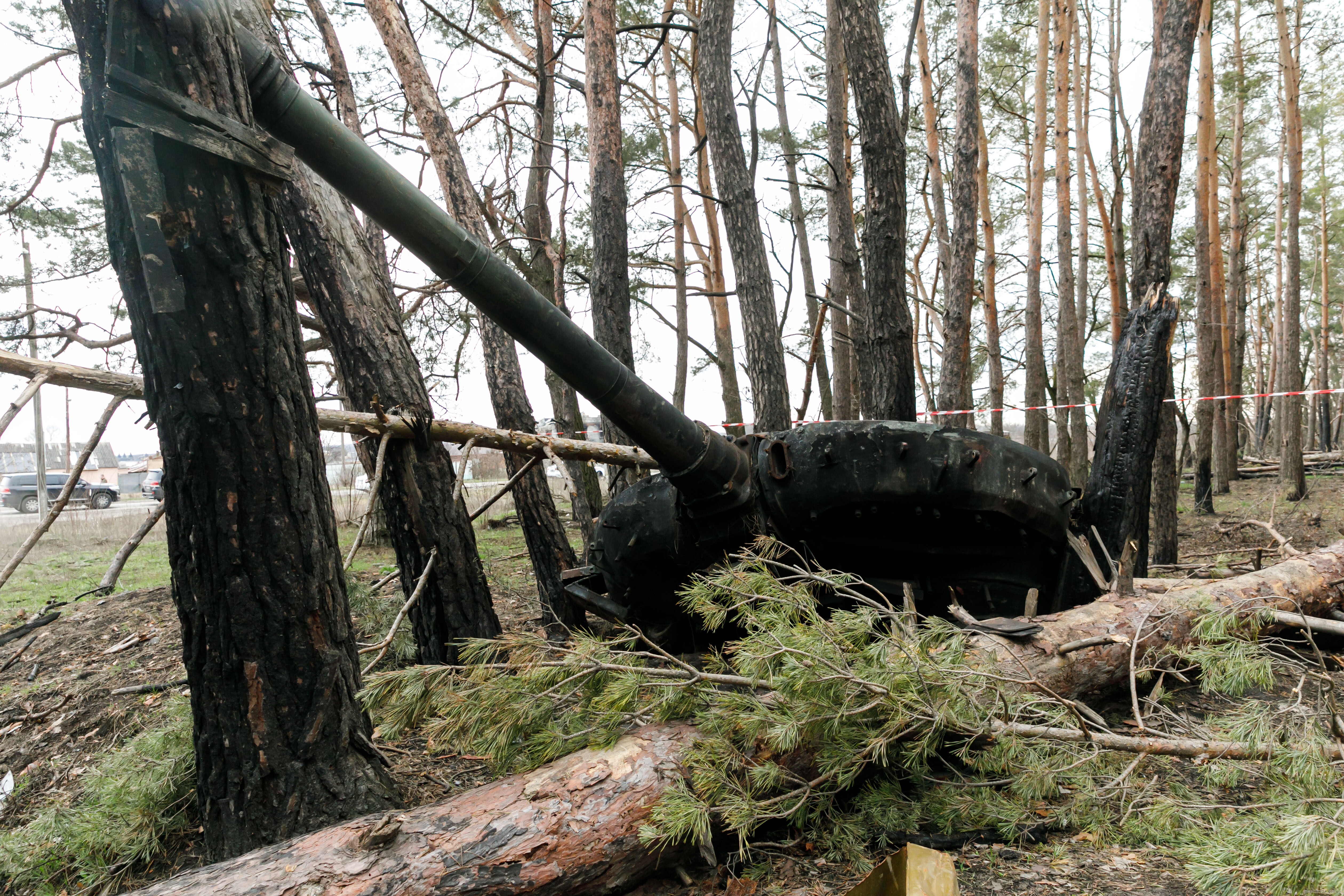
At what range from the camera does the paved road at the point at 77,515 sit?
11.4 metres

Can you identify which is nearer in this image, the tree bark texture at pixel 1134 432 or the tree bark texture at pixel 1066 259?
the tree bark texture at pixel 1134 432

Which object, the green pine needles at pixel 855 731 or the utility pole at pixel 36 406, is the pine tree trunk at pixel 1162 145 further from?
the utility pole at pixel 36 406

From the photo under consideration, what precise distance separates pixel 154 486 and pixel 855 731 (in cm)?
879

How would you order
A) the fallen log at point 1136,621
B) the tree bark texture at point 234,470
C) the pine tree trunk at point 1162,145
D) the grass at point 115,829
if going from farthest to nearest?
the pine tree trunk at point 1162,145, the fallen log at point 1136,621, the grass at point 115,829, the tree bark texture at point 234,470

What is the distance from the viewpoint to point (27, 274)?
7801 mm

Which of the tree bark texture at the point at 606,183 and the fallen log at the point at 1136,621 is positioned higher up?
the tree bark texture at the point at 606,183

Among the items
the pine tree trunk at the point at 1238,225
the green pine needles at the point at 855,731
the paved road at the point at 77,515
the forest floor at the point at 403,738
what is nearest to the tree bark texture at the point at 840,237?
the forest floor at the point at 403,738

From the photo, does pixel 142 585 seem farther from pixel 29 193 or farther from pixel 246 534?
pixel 246 534

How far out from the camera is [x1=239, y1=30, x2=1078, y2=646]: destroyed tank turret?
2.81 meters

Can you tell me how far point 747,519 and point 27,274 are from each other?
29.1 ft

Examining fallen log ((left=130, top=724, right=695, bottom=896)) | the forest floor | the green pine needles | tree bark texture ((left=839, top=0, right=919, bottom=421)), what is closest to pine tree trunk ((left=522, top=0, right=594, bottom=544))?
the forest floor

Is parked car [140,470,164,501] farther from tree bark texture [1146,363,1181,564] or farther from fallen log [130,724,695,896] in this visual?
tree bark texture [1146,363,1181,564]

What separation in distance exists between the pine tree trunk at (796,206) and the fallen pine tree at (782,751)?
8190 mm

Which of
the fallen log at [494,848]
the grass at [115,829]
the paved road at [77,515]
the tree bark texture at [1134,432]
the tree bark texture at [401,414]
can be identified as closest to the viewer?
the fallen log at [494,848]
